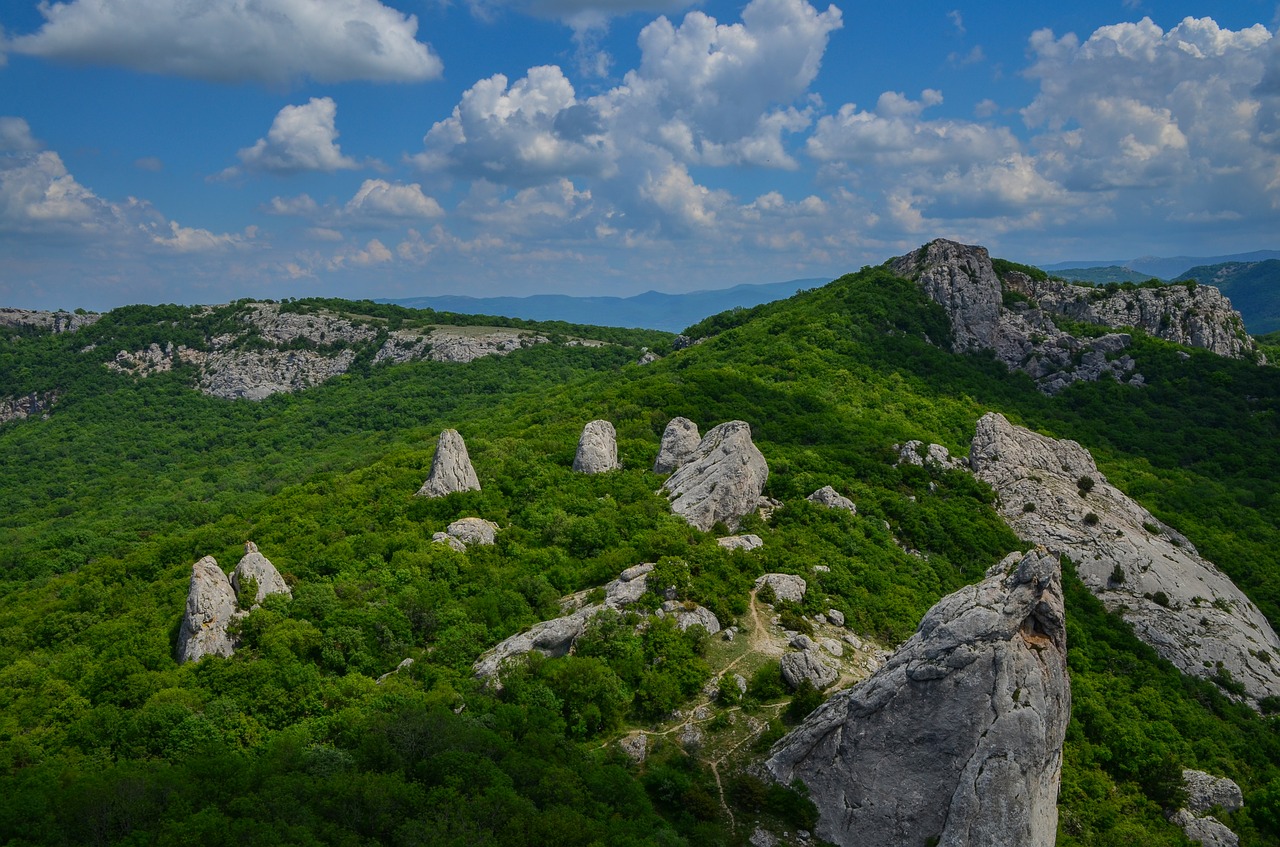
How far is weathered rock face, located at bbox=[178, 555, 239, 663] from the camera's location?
109 feet

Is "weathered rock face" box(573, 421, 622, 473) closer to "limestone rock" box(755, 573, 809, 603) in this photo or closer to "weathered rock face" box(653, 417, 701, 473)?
"weathered rock face" box(653, 417, 701, 473)

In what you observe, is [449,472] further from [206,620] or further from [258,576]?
[206,620]

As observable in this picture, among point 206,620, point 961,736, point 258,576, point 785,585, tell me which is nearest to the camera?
point 961,736

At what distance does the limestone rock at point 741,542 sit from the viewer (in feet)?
136

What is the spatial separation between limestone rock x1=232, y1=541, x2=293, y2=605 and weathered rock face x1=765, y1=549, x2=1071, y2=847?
26005 millimetres

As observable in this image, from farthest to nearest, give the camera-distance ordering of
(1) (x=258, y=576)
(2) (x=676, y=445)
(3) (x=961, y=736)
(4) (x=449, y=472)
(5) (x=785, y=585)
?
(2) (x=676, y=445) → (4) (x=449, y=472) → (5) (x=785, y=585) → (1) (x=258, y=576) → (3) (x=961, y=736)

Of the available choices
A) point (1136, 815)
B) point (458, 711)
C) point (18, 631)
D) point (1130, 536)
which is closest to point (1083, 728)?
point (1136, 815)

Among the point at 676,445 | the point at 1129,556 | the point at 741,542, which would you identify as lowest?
the point at 1129,556

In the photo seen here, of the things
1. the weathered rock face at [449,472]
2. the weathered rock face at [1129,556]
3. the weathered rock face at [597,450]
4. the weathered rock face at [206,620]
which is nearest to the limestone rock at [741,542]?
the weathered rock face at [597,450]

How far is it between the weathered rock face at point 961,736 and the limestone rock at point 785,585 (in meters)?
10.6

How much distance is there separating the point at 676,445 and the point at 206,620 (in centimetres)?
3158

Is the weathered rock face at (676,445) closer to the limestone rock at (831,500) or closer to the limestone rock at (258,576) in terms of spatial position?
the limestone rock at (831,500)

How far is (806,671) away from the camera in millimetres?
31703

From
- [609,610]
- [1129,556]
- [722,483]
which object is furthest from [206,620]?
[1129,556]
